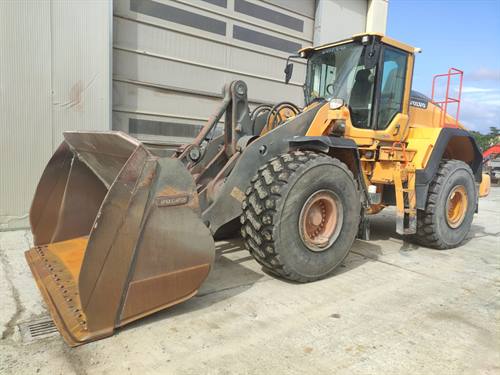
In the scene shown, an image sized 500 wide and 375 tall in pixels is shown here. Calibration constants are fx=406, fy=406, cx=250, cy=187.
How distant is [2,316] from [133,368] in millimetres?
1275

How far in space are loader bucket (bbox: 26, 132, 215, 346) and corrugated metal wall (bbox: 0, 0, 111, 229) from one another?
258 cm

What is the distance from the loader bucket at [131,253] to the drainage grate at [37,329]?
0.14 metres

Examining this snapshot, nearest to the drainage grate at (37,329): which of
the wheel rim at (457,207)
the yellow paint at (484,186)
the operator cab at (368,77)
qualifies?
the operator cab at (368,77)

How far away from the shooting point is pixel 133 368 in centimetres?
229

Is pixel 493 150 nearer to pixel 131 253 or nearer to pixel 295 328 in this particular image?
pixel 295 328

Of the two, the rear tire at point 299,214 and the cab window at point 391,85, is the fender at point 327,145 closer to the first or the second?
the rear tire at point 299,214

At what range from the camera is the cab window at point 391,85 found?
489cm

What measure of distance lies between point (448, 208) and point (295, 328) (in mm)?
3518

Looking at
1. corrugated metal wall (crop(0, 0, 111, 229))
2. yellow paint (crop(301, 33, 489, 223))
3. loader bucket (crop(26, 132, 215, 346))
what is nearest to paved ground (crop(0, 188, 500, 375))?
loader bucket (crop(26, 132, 215, 346))

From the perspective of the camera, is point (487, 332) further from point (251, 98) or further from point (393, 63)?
point (251, 98)

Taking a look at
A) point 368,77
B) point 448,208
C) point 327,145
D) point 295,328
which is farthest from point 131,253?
point 448,208

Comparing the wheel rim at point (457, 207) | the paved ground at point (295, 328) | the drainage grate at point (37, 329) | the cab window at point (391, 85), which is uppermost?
the cab window at point (391, 85)

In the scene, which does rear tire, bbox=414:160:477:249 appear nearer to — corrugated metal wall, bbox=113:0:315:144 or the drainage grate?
corrugated metal wall, bbox=113:0:315:144

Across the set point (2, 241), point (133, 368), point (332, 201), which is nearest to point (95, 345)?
point (133, 368)
